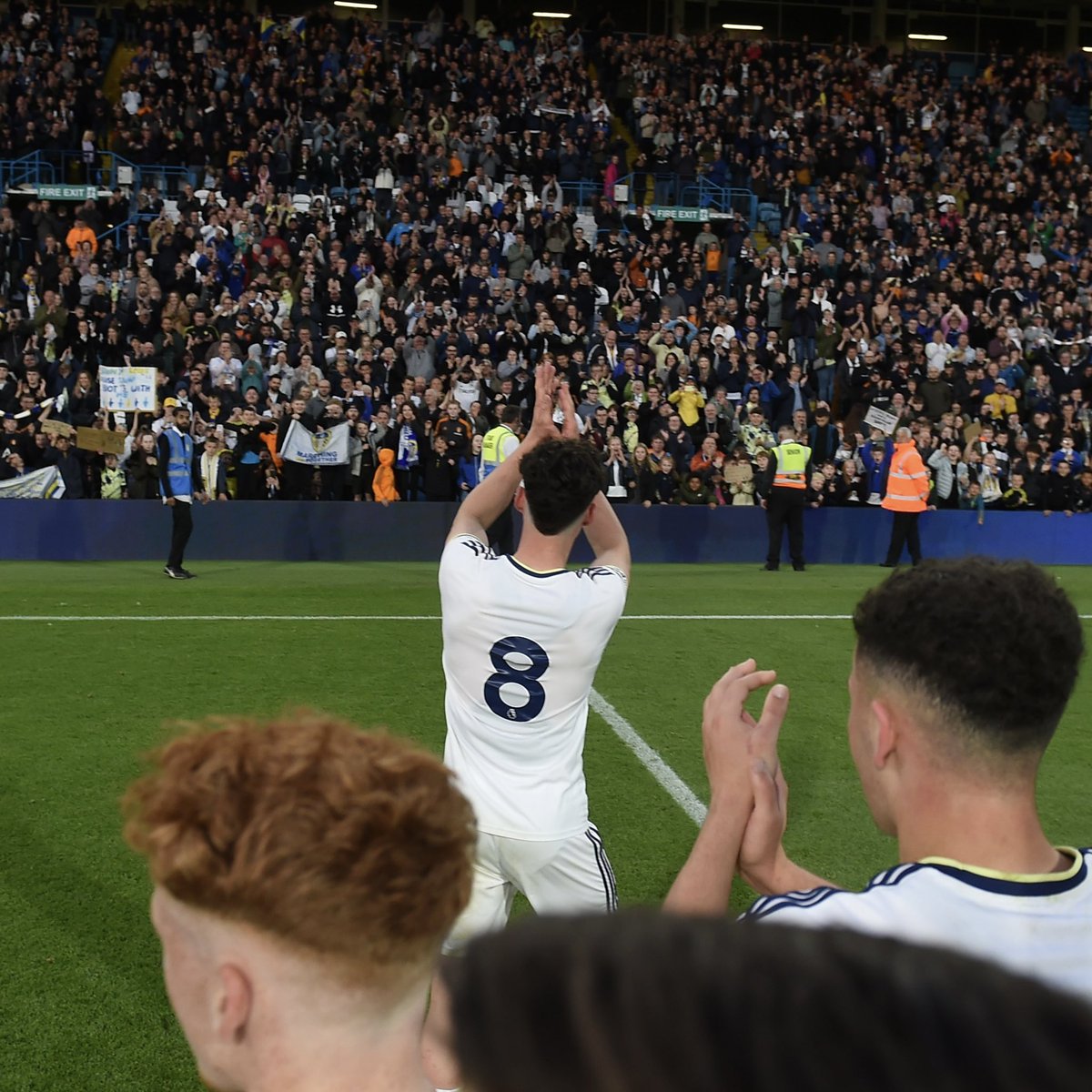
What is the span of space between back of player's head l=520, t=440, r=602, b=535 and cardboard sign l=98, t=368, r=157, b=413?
1548 centimetres

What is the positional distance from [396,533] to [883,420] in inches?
344

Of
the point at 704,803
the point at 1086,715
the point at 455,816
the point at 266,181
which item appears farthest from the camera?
the point at 266,181

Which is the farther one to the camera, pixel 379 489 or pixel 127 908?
pixel 379 489

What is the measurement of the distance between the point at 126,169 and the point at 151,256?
4221mm

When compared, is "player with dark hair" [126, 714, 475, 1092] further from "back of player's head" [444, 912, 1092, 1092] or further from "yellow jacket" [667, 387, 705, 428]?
"yellow jacket" [667, 387, 705, 428]

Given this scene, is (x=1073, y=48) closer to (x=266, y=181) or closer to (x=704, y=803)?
(x=266, y=181)

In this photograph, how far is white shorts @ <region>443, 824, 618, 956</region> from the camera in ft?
12.8

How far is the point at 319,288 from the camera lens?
23.2 m

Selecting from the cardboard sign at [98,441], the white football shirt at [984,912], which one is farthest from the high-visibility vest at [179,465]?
the white football shirt at [984,912]

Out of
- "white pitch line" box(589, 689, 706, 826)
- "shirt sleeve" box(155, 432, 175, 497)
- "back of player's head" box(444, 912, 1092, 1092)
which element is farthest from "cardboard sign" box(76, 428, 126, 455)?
"back of player's head" box(444, 912, 1092, 1092)

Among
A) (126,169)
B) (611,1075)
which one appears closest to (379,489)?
(126,169)

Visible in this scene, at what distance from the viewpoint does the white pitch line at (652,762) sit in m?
7.23

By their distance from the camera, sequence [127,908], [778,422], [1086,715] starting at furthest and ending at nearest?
[778,422] < [1086,715] < [127,908]

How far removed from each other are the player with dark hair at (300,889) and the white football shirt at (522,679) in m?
2.34
